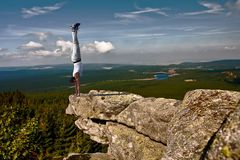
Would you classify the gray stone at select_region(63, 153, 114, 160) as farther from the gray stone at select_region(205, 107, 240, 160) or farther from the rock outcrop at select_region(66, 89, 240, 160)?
the gray stone at select_region(205, 107, 240, 160)

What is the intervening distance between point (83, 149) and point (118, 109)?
130ft

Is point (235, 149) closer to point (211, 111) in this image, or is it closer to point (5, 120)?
point (211, 111)

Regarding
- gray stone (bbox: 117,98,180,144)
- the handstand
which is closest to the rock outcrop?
gray stone (bbox: 117,98,180,144)

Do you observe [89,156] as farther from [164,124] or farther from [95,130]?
[164,124]

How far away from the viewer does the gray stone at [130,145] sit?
80.4 feet

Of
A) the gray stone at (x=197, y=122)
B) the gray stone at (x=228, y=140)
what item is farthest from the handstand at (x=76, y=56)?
the gray stone at (x=228, y=140)

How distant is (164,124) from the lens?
2383 centimetres

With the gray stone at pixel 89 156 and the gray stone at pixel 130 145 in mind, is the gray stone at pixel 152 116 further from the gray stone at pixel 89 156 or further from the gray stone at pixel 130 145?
the gray stone at pixel 89 156

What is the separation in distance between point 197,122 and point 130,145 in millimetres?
11519

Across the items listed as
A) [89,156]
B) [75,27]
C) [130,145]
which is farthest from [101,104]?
[75,27]

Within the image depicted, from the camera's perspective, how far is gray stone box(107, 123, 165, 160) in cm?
2452

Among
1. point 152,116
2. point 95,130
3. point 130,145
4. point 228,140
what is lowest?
point 130,145

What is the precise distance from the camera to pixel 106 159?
1157 inches

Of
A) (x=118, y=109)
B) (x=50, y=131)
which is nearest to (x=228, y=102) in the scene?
(x=118, y=109)
